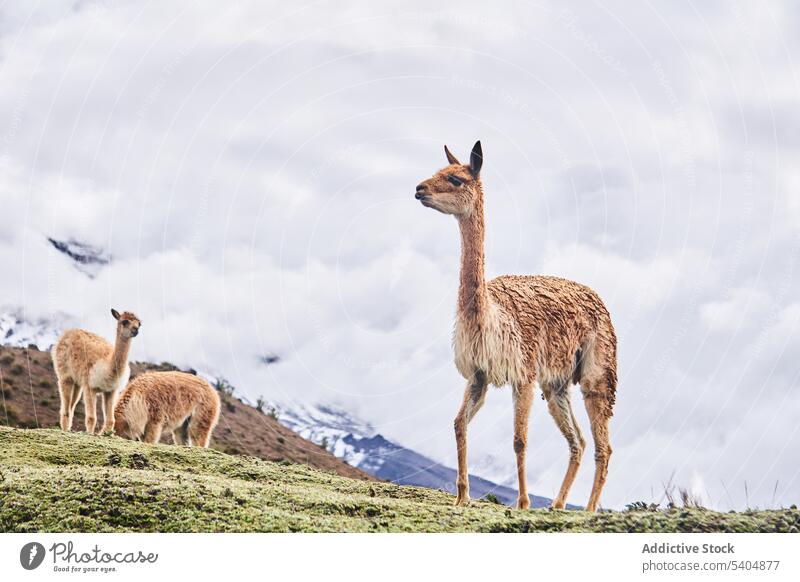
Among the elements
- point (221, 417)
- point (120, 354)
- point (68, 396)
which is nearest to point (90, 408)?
point (120, 354)

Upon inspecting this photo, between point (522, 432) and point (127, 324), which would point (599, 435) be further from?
point (127, 324)

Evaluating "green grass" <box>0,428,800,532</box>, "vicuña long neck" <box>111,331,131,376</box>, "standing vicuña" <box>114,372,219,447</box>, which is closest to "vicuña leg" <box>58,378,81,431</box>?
"vicuña long neck" <box>111,331,131,376</box>

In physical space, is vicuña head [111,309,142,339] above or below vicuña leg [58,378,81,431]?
above

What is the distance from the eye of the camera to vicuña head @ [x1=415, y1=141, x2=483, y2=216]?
37.9 ft

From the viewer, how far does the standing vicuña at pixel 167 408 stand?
59.8ft

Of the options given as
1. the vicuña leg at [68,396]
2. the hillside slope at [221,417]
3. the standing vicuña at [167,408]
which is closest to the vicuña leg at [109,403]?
the standing vicuña at [167,408]

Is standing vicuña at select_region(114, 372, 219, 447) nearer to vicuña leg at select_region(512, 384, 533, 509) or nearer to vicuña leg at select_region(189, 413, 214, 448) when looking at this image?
vicuña leg at select_region(189, 413, 214, 448)

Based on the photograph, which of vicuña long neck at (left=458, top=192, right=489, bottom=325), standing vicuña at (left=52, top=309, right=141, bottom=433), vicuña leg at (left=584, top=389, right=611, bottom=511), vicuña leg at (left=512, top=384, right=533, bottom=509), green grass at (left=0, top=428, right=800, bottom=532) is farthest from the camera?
standing vicuña at (left=52, top=309, right=141, bottom=433)

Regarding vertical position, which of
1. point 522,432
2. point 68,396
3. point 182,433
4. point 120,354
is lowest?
point 522,432

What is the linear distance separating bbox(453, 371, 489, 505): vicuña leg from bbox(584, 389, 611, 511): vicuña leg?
1.77 metres

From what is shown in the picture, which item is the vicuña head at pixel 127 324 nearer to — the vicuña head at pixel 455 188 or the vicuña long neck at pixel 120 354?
the vicuña long neck at pixel 120 354

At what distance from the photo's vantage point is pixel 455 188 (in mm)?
11602

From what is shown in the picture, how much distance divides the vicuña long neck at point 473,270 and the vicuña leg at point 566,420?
1815 mm
